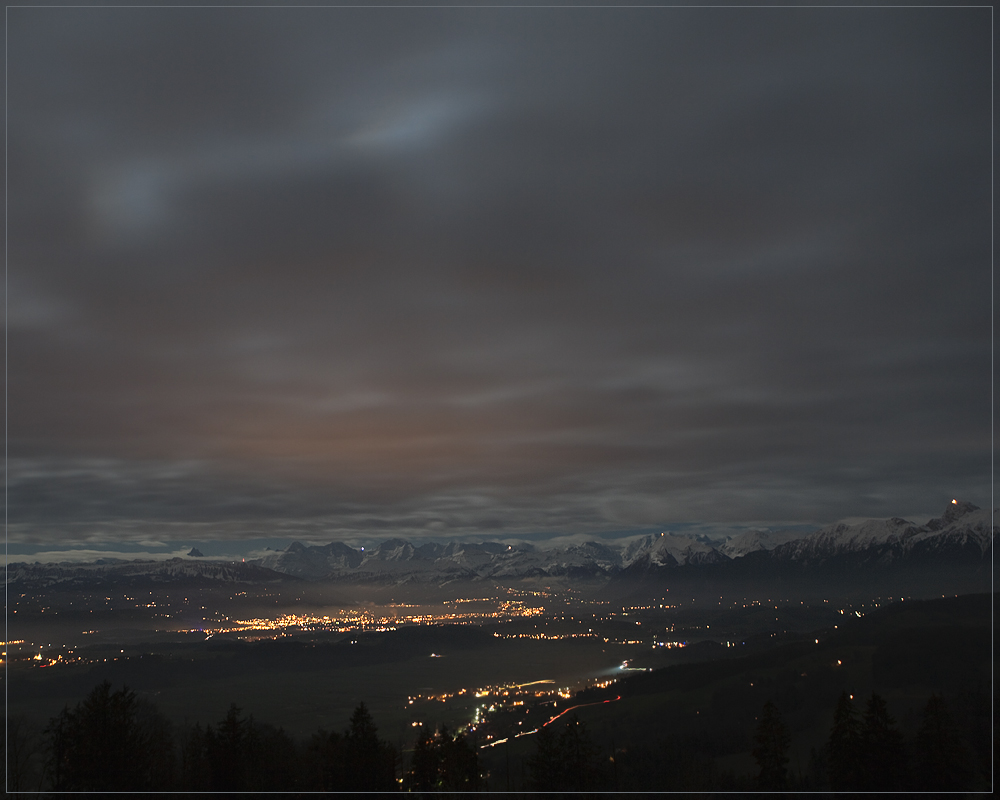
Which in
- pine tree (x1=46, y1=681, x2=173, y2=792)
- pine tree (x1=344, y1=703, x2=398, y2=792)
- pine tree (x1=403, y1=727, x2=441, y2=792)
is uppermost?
pine tree (x1=46, y1=681, x2=173, y2=792)

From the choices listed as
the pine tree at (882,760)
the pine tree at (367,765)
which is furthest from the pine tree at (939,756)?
the pine tree at (367,765)

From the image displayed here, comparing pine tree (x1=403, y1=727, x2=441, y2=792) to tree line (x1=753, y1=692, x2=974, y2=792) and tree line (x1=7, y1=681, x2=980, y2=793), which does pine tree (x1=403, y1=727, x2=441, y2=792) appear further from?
tree line (x1=753, y1=692, x2=974, y2=792)

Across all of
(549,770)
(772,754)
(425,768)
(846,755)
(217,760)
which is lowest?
(425,768)

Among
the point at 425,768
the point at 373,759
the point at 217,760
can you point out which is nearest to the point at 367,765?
the point at 373,759

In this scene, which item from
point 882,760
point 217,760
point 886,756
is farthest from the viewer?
point 217,760

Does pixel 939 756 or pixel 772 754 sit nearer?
pixel 939 756

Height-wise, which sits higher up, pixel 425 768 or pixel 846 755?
pixel 846 755

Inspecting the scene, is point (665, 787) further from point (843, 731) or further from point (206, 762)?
point (206, 762)

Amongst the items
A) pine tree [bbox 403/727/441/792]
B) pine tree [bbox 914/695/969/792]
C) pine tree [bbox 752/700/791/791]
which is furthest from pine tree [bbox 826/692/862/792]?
pine tree [bbox 403/727/441/792]

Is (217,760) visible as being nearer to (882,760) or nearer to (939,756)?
(882,760)

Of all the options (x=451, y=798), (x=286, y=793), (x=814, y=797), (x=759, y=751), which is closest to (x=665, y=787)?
(x=814, y=797)

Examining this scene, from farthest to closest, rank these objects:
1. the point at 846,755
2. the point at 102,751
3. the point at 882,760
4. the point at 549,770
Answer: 1. the point at 549,770
2. the point at 846,755
3. the point at 882,760
4. the point at 102,751
